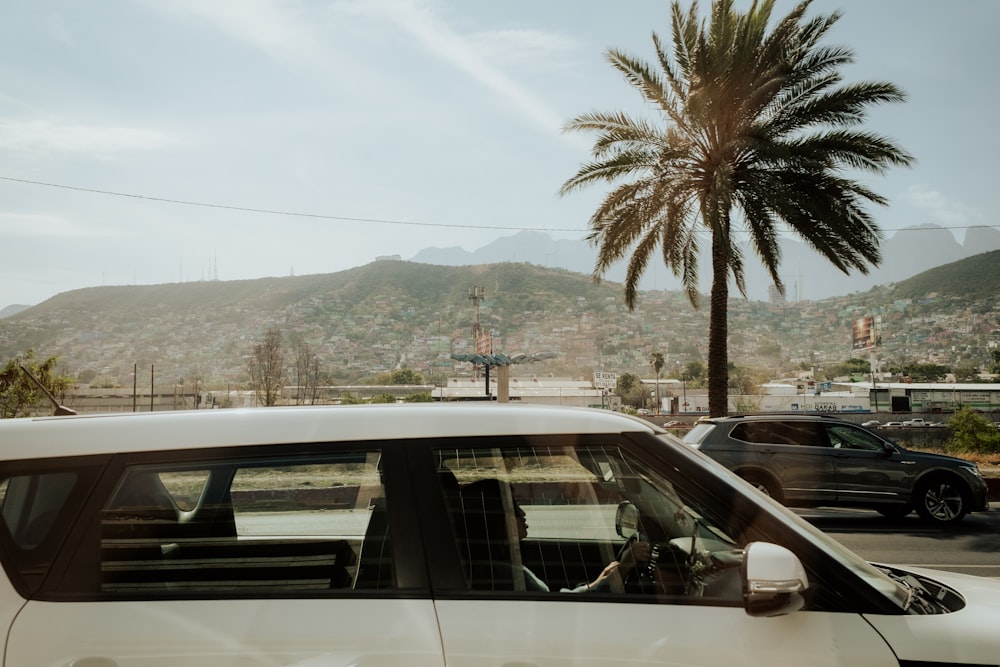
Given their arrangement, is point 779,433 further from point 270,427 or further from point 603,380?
point 603,380

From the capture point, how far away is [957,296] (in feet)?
352

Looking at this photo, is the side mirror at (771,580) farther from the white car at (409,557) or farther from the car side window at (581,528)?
the car side window at (581,528)

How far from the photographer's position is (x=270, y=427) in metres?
2.30

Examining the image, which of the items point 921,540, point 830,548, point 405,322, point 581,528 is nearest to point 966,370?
point 405,322

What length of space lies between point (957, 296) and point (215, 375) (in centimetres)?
9922

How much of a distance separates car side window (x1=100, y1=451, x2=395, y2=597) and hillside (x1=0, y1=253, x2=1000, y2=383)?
321 ft

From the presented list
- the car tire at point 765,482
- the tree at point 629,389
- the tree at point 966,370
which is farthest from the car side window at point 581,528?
the tree at point 966,370

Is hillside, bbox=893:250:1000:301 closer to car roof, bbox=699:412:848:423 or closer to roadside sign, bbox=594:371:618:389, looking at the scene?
roadside sign, bbox=594:371:618:389

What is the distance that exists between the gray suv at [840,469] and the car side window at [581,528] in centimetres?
994

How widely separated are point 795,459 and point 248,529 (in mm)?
11220

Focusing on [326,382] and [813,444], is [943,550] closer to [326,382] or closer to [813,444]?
[813,444]

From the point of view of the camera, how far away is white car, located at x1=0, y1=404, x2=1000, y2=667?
2037 mm

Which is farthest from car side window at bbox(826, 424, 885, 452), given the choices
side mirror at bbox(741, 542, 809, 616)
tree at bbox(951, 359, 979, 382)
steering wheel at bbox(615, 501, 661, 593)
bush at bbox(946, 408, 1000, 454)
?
tree at bbox(951, 359, 979, 382)

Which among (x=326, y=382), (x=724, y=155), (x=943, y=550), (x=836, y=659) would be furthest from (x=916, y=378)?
(x=836, y=659)
